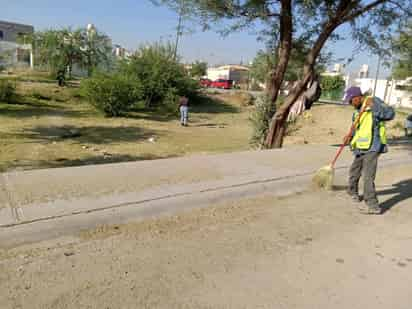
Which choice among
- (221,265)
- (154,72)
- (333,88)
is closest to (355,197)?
(221,265)

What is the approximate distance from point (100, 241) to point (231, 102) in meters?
31.7

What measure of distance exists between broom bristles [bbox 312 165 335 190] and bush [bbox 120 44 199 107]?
61.7 feet

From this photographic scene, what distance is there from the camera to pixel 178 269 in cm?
289

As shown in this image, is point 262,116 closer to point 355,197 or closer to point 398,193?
point 398,193

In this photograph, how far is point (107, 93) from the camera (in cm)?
1838

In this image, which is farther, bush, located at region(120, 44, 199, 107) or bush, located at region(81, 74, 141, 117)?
bush, located at region(120, 44, 199, 107)

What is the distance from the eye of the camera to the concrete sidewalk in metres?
3.66

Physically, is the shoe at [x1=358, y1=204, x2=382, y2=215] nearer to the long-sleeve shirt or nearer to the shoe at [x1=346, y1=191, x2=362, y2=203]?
the shoe at [x1=346, y1=191, x2=362, y2=203]

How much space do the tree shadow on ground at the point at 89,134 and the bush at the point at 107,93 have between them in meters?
3.95

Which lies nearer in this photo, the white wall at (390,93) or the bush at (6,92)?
the bush at (6,92)

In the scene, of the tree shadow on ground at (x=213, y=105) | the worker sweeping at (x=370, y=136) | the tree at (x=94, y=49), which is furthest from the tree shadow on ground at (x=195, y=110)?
the worker sweeping at (x=370, y=136)

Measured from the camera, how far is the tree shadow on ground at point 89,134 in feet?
38.4

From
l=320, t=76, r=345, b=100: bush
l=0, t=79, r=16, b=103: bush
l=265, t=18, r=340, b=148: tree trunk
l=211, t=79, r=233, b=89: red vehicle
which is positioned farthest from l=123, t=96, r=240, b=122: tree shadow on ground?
l=320, t=76, r=345, b=100: bush

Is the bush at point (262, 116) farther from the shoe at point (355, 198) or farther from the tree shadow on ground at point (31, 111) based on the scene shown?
the tree shadow on ground at point (31, 111)
